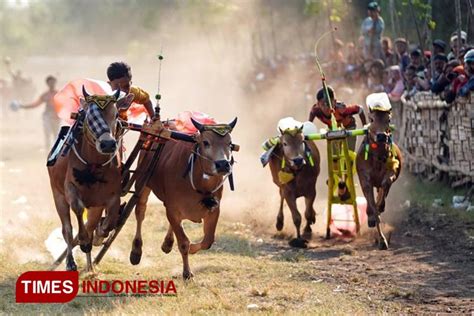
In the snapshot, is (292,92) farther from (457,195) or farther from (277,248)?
(277,248)

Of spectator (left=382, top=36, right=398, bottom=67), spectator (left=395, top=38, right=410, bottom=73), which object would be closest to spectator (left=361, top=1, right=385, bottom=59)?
spectator (left=382, top=36, right=398, bottom=67)

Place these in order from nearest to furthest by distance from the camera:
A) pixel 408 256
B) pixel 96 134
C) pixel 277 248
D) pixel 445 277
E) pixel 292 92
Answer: pixel 96 134 < pixel 445 277 < pixel 408 256 < pixel 277 248 < pixel 292 92

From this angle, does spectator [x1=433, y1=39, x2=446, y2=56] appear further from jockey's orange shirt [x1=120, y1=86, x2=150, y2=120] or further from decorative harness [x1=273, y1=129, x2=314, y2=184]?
jockey's orange shirt [x1=120, y1=86, x2=150, y2=120]

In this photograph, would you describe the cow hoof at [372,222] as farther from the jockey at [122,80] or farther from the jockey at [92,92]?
the jockey at [122,80]

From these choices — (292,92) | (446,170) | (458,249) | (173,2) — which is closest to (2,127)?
(173,2)

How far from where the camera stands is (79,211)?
1119 cm

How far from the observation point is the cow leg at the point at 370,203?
1408 cm

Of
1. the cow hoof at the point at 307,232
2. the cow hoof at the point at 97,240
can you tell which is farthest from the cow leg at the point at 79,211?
the cow hoof at the point at 307,232

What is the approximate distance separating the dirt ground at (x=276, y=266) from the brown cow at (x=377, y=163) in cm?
50

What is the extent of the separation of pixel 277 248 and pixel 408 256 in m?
2.14

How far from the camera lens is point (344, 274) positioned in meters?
12.2

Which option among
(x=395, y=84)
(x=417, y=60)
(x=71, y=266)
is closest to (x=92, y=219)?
(x=71, y=266)

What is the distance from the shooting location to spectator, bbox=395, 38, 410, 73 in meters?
20.0

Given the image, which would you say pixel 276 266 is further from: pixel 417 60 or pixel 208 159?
pixel 417 60
